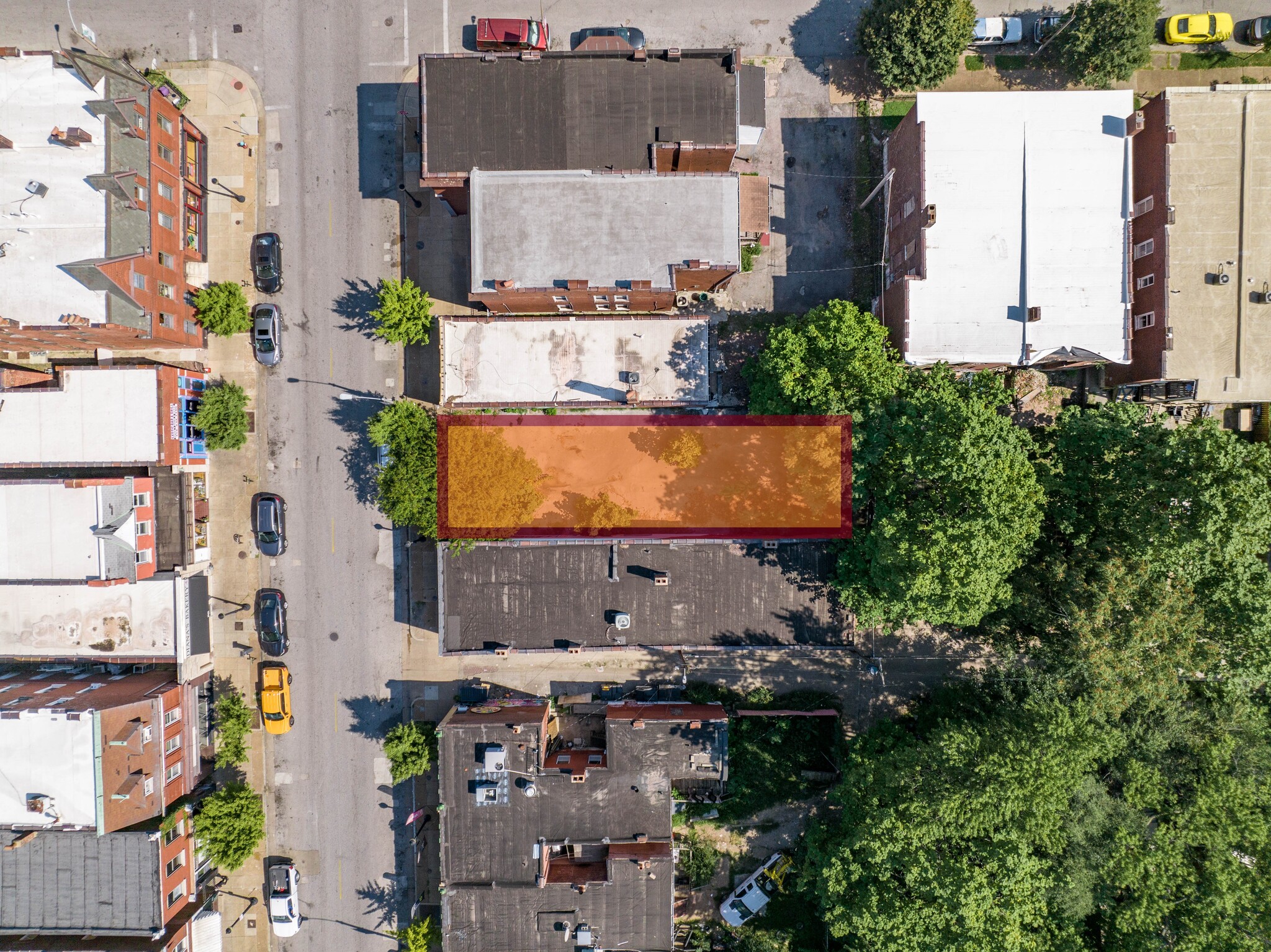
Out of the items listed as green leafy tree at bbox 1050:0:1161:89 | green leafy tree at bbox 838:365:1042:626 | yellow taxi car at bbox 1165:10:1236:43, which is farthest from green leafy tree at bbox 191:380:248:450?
yellow taxi car at bbox 1165:10:1236:43

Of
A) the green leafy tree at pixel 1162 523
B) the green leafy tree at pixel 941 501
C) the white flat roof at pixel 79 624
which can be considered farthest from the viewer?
the white flat roof at pixel 79 624

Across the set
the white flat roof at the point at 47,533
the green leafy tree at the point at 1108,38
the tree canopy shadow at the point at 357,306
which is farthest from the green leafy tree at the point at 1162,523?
the white flat roof at the point at 47,533

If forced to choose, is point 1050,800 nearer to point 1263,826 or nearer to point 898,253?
point 1263,826

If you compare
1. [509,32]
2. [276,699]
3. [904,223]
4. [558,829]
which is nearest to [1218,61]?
[904,223]

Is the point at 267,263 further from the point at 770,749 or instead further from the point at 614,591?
the point at 770,749

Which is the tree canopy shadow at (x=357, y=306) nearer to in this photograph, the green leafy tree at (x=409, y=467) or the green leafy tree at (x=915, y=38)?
the green leafy tree at (x=409, y=467)

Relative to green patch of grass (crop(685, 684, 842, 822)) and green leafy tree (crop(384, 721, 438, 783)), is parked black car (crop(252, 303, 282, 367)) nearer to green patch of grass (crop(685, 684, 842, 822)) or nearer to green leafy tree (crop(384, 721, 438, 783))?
green leafy tree (crop(384, 721, 438, 783))
